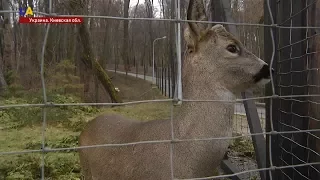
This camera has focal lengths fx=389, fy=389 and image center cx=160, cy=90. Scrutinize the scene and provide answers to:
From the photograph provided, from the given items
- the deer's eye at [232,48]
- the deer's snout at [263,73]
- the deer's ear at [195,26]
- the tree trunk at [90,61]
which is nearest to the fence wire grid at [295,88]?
the deer's snout at [263,73]

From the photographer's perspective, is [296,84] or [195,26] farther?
[296,84]

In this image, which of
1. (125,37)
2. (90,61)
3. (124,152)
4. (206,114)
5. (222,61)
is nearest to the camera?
(206,114)

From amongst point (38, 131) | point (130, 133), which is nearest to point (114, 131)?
point (130, 133)

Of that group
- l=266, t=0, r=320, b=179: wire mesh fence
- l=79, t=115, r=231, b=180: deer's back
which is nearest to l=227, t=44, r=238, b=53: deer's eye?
l=266, t=0, r=320, b=179: wire mesh fence

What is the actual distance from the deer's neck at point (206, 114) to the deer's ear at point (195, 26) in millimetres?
356

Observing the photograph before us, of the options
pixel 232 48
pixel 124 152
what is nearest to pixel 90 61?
pixel 124 152

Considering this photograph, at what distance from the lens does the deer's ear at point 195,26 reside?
122 inches

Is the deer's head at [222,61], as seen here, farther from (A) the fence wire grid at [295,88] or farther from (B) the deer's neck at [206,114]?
(A) the fence wire grid at [295,88]

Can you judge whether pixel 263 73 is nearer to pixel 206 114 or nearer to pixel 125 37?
pixel 206 114

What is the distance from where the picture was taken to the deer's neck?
→ 315 centimetres

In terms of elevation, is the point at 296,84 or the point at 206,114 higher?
the point at 296,84

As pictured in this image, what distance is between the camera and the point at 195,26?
327 cm

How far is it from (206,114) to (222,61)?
51 cm

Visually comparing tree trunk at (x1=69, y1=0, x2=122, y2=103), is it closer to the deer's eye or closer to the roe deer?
the roe deer
